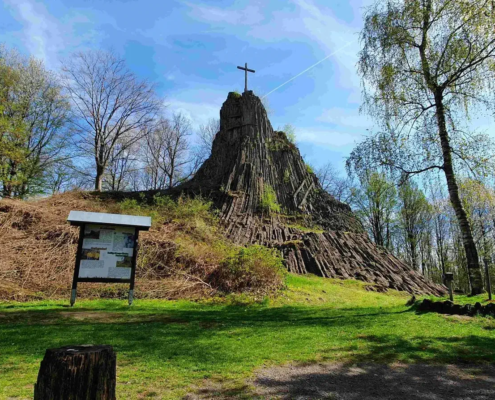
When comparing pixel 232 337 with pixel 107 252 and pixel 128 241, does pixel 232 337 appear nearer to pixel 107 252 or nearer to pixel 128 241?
pixel 128 241

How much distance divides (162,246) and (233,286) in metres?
3.58

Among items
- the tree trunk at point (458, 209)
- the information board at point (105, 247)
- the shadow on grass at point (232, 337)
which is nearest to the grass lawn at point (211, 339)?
the shadow on grass at point (232, 337)

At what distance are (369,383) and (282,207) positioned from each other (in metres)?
18.8

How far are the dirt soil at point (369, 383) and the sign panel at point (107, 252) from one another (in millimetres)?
6833

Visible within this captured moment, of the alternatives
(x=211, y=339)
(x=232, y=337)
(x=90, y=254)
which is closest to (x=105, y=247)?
(x=90, y=254)

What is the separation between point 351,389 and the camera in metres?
4.04

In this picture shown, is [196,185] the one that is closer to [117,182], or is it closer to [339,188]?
[117,182]

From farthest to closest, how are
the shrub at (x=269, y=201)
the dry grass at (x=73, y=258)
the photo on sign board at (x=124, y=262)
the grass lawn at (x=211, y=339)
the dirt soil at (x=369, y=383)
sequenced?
the shrub at (x=269, y=201), the dry grass at (x=73, y=258), the photo on sign board at (x=124, y=262), the grass lawn at (x=211, y=339), the dirt soil at (x=369, y=383)

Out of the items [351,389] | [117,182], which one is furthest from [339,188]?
[351,389]

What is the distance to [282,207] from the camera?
2297 centimetres

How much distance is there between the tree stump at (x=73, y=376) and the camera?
199 cm

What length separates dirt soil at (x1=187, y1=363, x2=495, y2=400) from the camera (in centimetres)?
384

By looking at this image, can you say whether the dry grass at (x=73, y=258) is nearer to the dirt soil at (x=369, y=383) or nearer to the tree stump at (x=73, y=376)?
the dirt soil at (x=369, y=383)

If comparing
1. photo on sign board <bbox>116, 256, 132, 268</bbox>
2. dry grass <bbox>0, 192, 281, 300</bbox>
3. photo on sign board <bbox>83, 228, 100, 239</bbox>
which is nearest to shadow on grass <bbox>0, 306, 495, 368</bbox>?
photo on sign board <bbox>116, 256, 132, 268</bbox>
